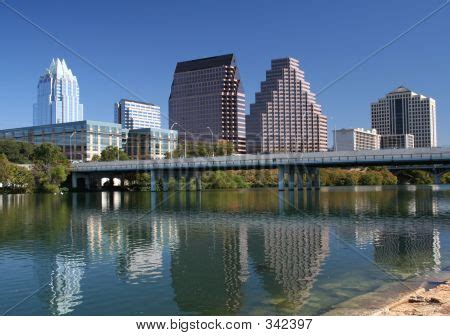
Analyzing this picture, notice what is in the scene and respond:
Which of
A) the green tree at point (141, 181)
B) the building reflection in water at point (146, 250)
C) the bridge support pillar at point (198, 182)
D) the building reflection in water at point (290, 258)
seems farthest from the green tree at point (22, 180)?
the building reflection in water at point (290, 258)

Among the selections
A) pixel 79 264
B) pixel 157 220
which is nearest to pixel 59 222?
pixel 157 220

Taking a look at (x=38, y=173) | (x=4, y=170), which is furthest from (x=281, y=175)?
(x=4, y=170)

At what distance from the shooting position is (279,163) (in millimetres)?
121250

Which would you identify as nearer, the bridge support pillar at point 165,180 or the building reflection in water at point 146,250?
the building reflection in water at point 146,250

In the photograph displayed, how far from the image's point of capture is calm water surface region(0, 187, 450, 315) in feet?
70.1

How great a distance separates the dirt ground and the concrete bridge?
87.6 meters

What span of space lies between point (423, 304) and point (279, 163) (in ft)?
336

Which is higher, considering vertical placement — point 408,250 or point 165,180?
point 165,180

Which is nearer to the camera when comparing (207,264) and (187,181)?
(207,264)

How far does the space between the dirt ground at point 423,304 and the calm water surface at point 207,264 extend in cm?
243

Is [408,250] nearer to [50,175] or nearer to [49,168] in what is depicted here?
[50,175]

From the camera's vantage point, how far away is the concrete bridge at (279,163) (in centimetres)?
10481

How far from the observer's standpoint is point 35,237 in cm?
4044

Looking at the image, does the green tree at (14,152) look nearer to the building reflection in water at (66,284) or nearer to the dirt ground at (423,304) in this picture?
the building reflection in water at (66,284)
